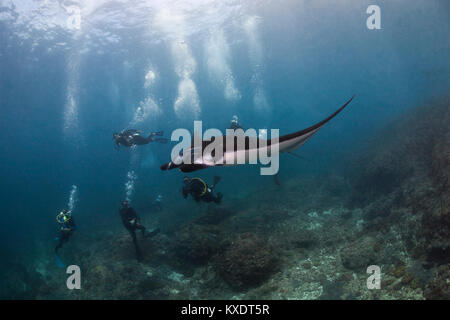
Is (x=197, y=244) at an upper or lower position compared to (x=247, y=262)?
upper

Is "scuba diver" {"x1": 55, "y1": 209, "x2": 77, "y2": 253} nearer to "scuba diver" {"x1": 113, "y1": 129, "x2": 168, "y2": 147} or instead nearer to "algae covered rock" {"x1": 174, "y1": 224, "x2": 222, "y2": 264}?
"scuba diver" {"x1": 113, "y1": 129, "x2": 168, "y2": 147}

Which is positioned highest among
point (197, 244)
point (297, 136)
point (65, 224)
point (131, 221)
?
point (297, 136)

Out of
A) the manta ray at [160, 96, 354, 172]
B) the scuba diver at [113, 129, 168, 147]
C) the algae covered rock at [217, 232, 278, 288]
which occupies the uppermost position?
the scuba diver at [113, 129, 168, 147]

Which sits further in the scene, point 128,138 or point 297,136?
point 128,138

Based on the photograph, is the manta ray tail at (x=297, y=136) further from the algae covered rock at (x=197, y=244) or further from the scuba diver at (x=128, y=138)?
the scuba diver at (x=128, y=138)

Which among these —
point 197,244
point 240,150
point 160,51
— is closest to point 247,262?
point 197,244

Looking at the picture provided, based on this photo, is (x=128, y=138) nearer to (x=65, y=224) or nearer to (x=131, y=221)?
(x=131, y=221)

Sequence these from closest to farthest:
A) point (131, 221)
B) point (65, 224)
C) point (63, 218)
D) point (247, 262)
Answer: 1. point (247, 262)
2. point (131, 221)
3. point (63, 218)
4. point (65, 224)

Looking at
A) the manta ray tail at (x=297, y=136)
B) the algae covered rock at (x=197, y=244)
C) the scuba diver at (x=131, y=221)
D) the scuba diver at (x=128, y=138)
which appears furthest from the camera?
the scuba diver at (x=128, y=138)

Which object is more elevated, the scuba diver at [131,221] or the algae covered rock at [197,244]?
the scuba diver at [131,221]

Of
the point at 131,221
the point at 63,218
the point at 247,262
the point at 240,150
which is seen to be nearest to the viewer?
the point at 240,150

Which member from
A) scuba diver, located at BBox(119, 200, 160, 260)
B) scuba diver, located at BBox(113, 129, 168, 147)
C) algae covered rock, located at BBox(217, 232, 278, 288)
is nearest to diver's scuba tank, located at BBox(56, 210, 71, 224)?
scuba diver, located at BBox(119, 200, 160, 260)

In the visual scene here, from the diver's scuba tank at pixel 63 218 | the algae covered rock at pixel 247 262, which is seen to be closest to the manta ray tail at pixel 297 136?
the algae covered rock at pixel 247 262

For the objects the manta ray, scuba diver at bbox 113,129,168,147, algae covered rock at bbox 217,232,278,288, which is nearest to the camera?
the manta ray
